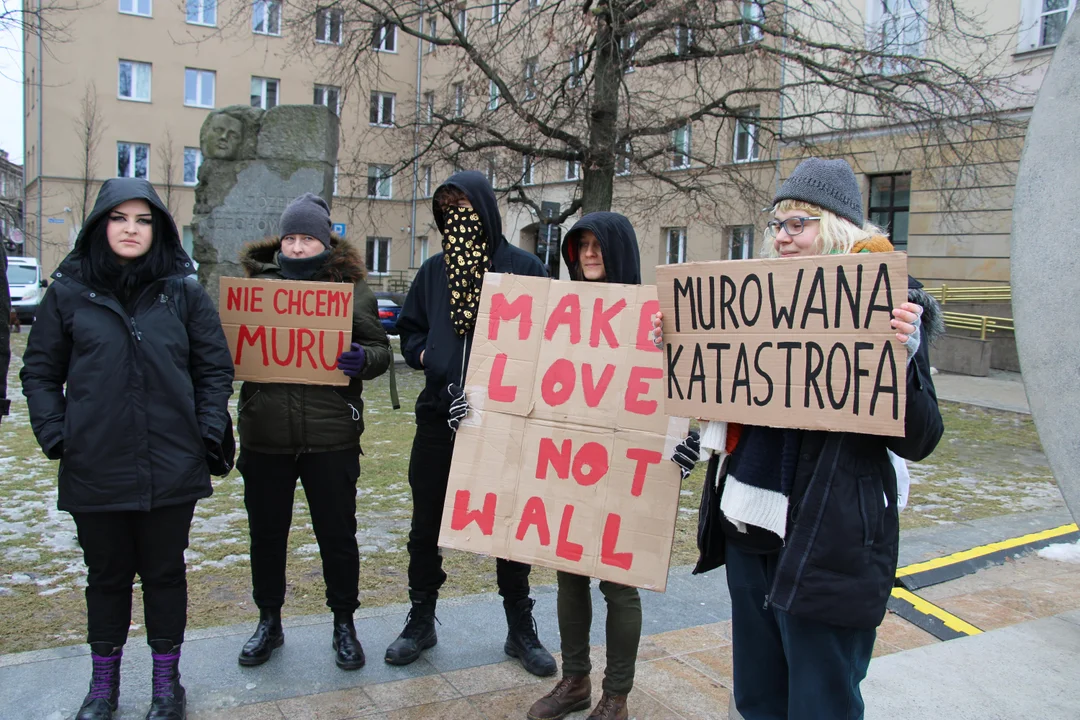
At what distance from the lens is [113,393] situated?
10.1 feet

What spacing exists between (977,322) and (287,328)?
54.1ft

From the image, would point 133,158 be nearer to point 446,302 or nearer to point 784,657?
point 446,302

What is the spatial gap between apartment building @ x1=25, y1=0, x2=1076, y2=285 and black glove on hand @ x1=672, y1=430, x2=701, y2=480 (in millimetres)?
9917

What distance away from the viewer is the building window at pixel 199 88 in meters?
33.7

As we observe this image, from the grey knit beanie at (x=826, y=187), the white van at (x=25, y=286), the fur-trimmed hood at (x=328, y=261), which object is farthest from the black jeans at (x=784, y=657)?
the white van at (x=25, y=286)

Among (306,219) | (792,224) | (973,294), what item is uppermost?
(973,294)

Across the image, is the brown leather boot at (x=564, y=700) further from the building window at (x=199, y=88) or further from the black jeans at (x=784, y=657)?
the building window at (x=199, y=88)

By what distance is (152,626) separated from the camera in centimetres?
321

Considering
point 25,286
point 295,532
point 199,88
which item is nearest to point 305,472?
point 295,532

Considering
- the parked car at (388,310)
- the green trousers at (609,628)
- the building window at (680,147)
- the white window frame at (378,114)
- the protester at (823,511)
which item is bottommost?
the green trousers at (609,628)

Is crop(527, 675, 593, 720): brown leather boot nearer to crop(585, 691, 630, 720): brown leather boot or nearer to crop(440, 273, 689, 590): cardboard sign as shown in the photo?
crop(585, 691, 630, 720): brown leather boot

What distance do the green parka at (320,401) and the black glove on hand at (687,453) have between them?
1.40m

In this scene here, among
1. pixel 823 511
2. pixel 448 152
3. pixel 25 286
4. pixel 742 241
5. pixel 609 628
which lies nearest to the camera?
pixel 823 511

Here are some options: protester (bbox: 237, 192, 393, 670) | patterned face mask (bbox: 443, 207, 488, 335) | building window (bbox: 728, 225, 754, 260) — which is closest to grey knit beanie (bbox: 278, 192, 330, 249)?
protester (bbox: 237, 192, 393, 670)
